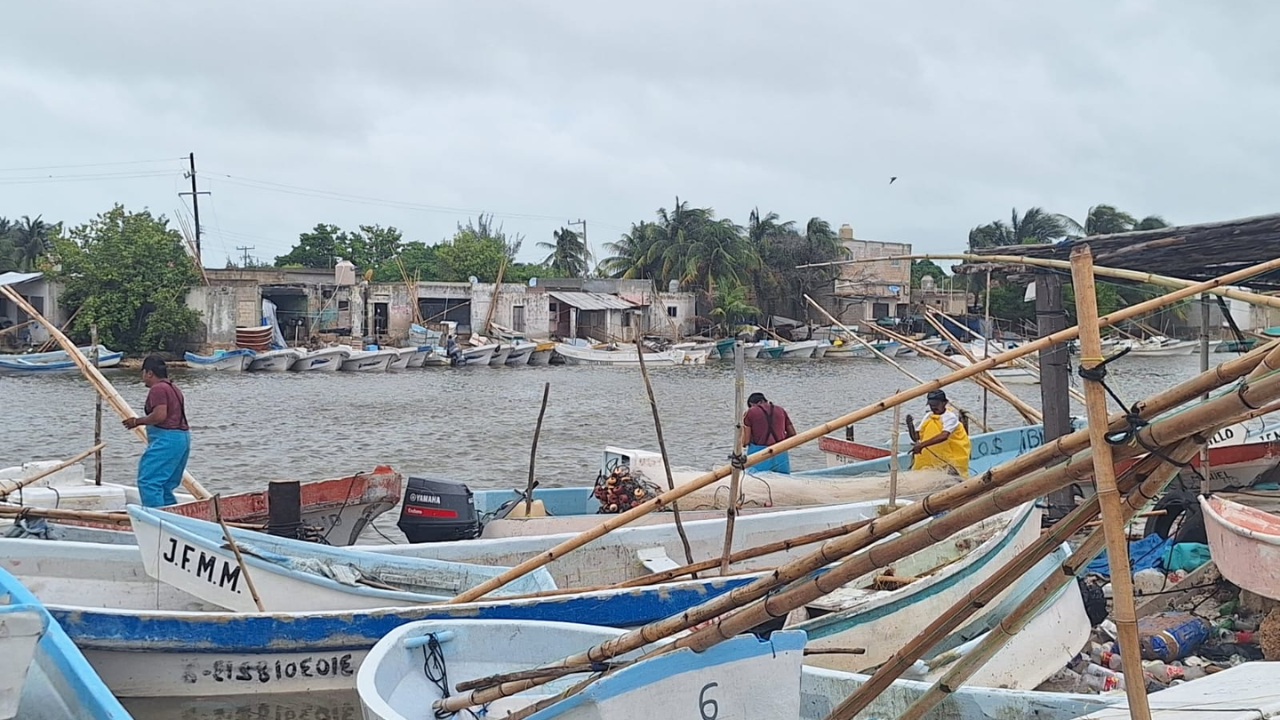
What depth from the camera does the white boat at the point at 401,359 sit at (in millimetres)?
40938

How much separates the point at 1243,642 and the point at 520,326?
4351 cm

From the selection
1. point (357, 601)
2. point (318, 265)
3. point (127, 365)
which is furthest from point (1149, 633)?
point (318, 265)

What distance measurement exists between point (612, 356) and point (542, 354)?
328 centimetres

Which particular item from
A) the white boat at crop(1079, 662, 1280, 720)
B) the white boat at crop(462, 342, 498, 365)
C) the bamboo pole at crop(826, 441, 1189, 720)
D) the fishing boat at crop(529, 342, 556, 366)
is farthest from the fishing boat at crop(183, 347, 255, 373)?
the white boat at crop(1079, 662, 1280, 720)

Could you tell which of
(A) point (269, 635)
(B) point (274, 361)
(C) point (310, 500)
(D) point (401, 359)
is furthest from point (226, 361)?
(A) point (269, 635)

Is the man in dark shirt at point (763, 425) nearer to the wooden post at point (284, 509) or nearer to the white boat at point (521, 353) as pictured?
the wooden post at point (284, 509)

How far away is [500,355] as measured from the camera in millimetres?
43594

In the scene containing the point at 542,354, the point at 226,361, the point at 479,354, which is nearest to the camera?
the point at 226,361

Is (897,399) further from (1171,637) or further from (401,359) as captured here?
(401,359)

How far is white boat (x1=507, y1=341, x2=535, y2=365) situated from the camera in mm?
43906

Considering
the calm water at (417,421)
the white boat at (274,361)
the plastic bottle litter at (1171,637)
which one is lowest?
the calm water at (417,421)

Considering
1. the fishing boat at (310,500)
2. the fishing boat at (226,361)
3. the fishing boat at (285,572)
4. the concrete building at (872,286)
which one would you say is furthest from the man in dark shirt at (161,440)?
the concrete building at (872,286)

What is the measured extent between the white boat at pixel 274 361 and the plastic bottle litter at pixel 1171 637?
36.3 metres

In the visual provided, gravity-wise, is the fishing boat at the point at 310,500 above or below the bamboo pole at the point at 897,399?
below
